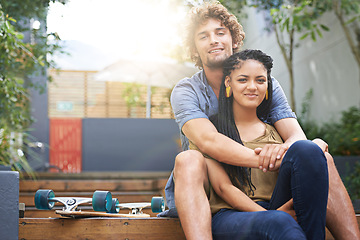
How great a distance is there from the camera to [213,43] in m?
1.91

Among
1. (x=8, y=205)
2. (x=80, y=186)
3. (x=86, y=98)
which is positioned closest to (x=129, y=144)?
(x=86, y=98)

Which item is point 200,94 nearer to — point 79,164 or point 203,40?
point 203,40

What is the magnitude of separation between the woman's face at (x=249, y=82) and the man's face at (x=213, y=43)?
15 cm

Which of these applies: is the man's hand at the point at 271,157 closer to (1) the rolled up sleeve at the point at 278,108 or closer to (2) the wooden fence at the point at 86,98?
(1) the rolled up sleeve at the point at 278,108

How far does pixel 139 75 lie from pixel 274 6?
11.4 ft

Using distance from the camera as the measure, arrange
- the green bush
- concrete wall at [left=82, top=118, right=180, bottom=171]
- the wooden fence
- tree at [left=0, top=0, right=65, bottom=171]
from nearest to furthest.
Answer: tree at [left=0, top=0, right=65, bottom=171] → the green bush → concrete wall at [left=82, top=118, right=180, bottom=171] → the wooden fence

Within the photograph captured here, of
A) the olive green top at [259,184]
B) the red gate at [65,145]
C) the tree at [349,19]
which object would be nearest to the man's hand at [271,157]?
the olive green top at [259,184]

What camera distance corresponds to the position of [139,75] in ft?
A: 28.6

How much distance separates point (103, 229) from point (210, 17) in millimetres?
976

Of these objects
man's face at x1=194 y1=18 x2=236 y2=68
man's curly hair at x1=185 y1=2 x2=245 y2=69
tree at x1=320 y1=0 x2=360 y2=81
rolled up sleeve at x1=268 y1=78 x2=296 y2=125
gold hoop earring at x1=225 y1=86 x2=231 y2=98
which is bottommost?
rolled up sleeve at x1=268 y1=78 x2=296 y2=125

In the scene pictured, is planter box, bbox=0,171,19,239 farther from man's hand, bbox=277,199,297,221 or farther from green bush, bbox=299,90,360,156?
green bush, bbox=299,90,360,156

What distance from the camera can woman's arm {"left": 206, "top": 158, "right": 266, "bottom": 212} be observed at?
160cm

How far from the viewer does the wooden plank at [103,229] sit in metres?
1.85

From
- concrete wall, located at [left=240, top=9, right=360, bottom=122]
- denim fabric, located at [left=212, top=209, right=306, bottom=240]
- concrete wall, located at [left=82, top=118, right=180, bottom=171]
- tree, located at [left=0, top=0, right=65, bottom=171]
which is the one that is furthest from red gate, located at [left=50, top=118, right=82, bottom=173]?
denim fabric, located at [left=212, top=209, right=306, bottom=240]
